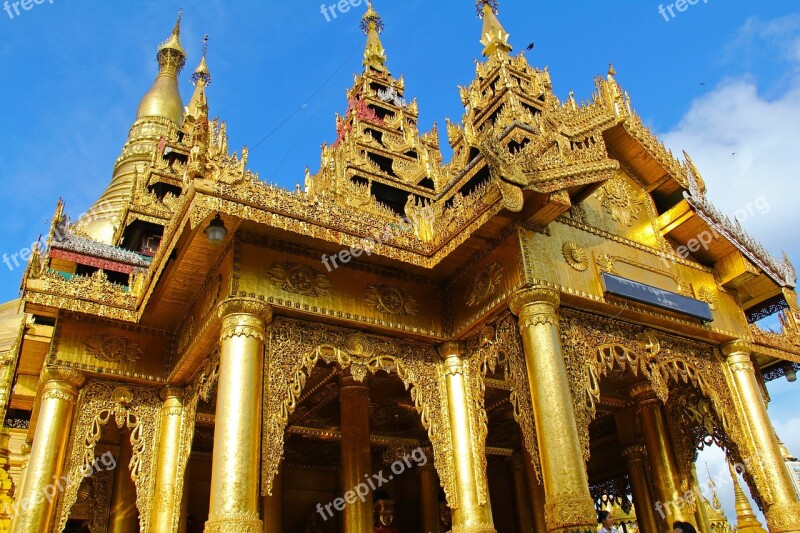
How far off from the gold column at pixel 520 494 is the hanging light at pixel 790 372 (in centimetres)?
614

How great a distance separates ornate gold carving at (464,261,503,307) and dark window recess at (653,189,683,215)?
467 centimetres

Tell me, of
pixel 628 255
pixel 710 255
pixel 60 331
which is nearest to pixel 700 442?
pixel 710 255

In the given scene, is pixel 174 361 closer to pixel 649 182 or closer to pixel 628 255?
pixel 628 255

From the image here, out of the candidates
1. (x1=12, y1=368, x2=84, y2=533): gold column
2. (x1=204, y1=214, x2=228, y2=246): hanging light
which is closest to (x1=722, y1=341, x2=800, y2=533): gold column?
(x1=204, y1=214, x2=228, y2=246): hanging light

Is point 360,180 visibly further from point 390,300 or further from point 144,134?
point 144,134

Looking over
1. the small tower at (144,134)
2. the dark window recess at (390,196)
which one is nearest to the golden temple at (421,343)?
the dark window recess at (390,196)

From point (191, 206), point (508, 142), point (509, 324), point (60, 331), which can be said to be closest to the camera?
point (191, 206)

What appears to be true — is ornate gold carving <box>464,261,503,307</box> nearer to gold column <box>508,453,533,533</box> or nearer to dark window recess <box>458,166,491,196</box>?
dark window recess <box>458,166,491,196</box>

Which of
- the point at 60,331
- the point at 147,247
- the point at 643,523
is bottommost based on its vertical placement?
the point at 643,523

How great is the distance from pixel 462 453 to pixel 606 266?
3.57m

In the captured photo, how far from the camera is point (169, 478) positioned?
958cm

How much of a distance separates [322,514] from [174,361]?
236 inches

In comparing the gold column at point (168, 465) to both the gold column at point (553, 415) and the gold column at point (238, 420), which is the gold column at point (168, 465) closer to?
the gold column at point (238, 420)

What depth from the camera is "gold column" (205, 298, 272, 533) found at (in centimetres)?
670
